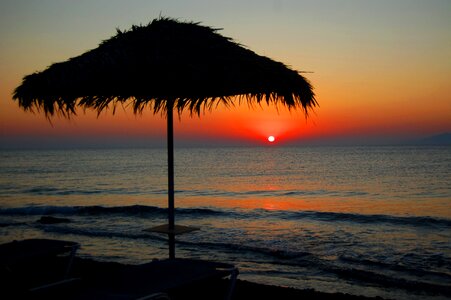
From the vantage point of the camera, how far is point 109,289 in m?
3.98

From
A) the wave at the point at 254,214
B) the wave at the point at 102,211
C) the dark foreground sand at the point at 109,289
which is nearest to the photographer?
the dark foreground sand at the point at 109,289

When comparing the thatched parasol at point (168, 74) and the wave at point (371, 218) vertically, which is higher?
the thatched parasol at point (168, 74)

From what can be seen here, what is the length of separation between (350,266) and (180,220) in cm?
1005

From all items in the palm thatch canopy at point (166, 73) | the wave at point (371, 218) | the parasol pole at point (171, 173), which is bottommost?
the wave at point (371, 218)

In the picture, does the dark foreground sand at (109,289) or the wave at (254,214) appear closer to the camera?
the dark foreground sand at (109,289)

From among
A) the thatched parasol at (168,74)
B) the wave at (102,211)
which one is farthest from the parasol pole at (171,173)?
the wave at (102,211)

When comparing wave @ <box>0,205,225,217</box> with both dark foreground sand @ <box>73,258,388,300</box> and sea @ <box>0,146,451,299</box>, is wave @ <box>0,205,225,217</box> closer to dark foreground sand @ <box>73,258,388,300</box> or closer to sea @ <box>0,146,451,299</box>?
sea @ <box>0,146,451,299</box>

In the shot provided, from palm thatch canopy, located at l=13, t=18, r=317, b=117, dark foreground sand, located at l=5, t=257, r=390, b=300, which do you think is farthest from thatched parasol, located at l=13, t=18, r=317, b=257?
dark foreground sand, located at l=5, t=257, r=390, b=300

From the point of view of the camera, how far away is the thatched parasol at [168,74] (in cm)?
484

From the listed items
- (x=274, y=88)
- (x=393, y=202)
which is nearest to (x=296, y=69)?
(x=274, y=88)

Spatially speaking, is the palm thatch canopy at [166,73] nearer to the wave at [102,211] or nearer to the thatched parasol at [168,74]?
the thatched parasol at [168,74]

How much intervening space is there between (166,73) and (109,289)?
2.30 metres

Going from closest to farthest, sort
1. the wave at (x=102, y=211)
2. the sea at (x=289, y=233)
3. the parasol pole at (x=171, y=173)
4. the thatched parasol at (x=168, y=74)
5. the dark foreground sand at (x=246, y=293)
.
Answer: the thatched parasol at (x=168, y=74) < the parasol pole at (x=171, y=173) < the dark foreground sand at (x=246, y=293) < the sea at (x=289, y=233) < the wave at (x=102, y=211)

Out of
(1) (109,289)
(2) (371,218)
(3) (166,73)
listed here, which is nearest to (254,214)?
(2) (371,218)
